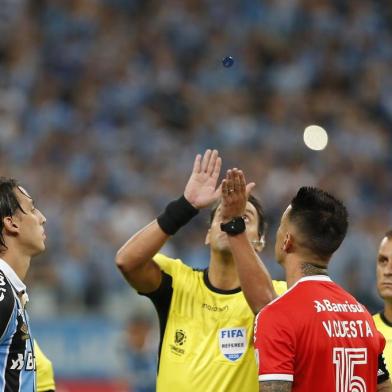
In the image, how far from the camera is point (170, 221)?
543cm

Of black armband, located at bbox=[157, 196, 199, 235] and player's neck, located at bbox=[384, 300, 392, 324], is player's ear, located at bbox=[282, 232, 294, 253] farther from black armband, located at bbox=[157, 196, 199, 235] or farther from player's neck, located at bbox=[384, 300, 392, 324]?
player's neck, located at bbox=[384, 300, 392, 324]

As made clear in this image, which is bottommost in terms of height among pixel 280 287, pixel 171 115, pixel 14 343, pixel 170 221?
pixel 14 343

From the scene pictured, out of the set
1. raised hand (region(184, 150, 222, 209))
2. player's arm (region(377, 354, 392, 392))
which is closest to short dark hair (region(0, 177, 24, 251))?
raised hand (region(184, 150, 222, 209))

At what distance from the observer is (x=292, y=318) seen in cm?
439

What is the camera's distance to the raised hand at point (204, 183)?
543 cm

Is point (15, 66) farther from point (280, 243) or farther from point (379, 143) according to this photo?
point (280, 243)

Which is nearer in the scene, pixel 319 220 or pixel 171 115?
pixel 319 220

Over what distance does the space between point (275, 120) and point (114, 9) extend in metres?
3.79

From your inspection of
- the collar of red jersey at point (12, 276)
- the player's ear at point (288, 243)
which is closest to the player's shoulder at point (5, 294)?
the collar of red jersey at point (12, 276)

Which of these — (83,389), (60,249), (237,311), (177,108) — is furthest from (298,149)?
(237,311)

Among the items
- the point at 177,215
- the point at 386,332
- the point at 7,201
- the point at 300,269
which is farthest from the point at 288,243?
the point at 386,332

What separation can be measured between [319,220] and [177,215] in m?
1.02

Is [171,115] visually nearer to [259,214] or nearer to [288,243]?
[259,214]

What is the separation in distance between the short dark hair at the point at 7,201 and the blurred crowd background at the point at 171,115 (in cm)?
568
